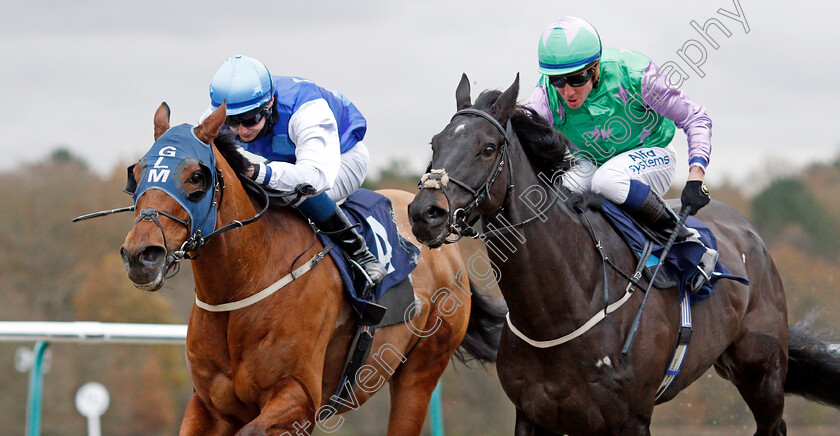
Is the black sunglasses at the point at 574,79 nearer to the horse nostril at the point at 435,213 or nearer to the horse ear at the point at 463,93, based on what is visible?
the horse ear at the point at 463,93

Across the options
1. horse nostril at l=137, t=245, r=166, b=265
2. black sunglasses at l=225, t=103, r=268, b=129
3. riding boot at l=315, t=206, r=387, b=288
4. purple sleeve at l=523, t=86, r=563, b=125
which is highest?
horse nostril at l=137, t=245, r=166, b=265

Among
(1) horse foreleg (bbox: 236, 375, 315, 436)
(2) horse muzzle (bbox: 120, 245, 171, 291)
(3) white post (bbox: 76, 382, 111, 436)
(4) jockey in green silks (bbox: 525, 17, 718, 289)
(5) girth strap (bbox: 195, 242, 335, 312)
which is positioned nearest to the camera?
(2) horse muzzle (bbox: 120, 245, 171, 291)

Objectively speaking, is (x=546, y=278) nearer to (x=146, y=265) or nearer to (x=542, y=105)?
(x=542, y=105)

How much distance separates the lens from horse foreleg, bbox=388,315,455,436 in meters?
4.83

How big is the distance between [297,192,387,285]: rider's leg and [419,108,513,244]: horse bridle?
0.81 m

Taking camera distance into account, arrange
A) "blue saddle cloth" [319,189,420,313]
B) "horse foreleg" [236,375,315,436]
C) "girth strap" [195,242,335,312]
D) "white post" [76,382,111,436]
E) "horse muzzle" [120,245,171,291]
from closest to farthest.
Result: "horse muzzle" [120,245,171,291] → "horse foreleg" [236,375,315,436] → "girth strap" [195,242,335,312] → "blue saddle cloth" [319,189,420,313] → "white post" [76,382,111,436]

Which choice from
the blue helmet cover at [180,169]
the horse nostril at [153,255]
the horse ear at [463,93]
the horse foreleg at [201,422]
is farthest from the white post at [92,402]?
the horse ear at [463,93]

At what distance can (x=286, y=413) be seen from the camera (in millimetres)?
3643

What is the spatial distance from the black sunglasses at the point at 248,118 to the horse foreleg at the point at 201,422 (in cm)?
122

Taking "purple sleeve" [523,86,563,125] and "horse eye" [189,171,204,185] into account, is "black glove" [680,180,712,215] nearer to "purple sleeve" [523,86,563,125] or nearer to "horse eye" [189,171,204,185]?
"purple sleeve" [523,86,563,125]

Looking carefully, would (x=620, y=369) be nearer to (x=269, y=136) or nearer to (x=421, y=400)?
(x=421, y=400)

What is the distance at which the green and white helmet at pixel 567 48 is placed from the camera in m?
3.94

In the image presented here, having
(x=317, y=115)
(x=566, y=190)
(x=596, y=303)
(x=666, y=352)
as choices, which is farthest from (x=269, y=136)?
(x=666, y=352)

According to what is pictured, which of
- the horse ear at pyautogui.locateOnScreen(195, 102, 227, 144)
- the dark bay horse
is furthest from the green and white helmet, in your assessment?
the horse ear at pyautogui.locateOnScreen(195, 102, 227, 144)
